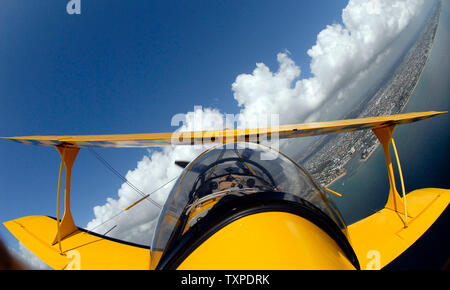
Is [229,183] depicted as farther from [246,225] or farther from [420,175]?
[420,175]

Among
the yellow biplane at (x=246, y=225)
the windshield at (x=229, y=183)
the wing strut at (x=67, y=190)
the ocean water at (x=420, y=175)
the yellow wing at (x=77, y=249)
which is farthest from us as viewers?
the ocean water at (x=420, y=175)

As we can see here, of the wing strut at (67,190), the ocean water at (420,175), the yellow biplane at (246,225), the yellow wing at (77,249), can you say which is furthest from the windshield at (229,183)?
the wing strut at (67,190)

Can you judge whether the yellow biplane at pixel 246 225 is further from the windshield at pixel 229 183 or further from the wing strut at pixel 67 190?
the wing strut at pixel 67 190

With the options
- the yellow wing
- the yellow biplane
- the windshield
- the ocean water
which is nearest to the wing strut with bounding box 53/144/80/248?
the yellow wing

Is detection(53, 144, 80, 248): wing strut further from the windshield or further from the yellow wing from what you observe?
the windshield
